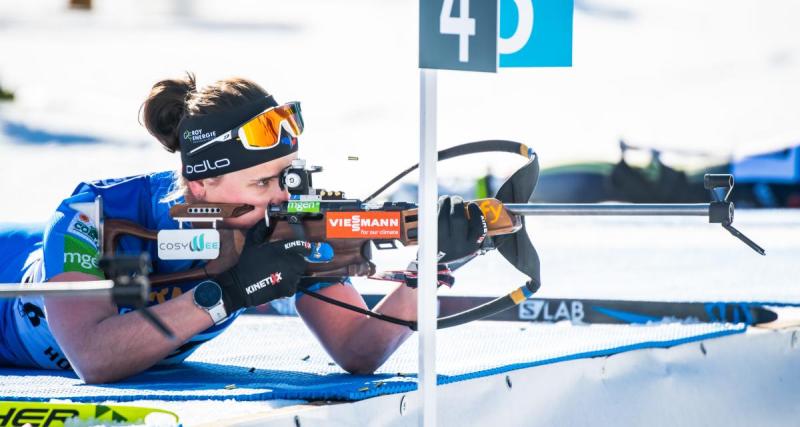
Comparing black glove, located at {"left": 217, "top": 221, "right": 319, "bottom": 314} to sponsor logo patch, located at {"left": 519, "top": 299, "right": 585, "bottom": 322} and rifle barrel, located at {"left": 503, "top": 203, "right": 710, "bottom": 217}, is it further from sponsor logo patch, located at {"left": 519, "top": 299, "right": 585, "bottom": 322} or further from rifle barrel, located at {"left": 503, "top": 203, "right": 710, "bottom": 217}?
sponsor logo patch, located at {"left": 519, "top": 299, "right": 585, "bottom": 322}

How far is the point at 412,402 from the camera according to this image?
7.04 ft

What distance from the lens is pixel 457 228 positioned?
2.24 metres

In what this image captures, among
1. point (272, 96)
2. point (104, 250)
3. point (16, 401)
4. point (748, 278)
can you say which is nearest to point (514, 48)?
point (272, 96)

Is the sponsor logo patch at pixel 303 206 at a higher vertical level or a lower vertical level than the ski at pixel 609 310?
higher

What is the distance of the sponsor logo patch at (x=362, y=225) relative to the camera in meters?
2.22

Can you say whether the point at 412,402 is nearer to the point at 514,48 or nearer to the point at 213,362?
the point at 213,362

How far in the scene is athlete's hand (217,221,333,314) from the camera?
2176 millimetres

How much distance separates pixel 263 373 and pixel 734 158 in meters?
8.96

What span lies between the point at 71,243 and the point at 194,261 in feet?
1.08

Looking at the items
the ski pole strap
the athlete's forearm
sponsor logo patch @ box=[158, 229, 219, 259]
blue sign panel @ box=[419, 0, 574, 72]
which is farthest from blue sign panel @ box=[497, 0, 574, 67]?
the athlete's forearm

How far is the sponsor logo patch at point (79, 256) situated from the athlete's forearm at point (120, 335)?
0.07m

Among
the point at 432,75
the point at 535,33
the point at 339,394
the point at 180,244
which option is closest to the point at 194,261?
the point at 180,244

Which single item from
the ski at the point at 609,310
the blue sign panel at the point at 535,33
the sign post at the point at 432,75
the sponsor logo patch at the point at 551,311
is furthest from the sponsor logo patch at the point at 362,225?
the sponsor logo patch at the point at 551,311

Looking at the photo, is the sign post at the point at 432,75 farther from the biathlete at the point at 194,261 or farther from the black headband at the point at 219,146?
the black headband at the point at 219,146
